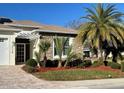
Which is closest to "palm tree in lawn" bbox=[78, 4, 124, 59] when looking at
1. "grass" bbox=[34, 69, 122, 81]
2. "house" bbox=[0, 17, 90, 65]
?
"house" bbox=[0, 17, 90, 65]

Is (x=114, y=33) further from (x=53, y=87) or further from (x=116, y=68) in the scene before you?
(x=53, y=87)

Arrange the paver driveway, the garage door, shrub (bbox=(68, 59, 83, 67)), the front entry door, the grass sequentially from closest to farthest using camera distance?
the paver driveway, the grass, the garage door, shrub (bbox=(68, 59, 83, 67)), the front entry door

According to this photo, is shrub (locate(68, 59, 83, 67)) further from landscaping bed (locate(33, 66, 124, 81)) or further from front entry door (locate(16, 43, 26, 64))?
front entry door (locate(16, 43, 26, 64))

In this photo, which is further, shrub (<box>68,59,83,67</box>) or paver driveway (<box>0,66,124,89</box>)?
shrub (<box>68,59,83,67</box>)

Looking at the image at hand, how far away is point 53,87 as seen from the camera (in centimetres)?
1582

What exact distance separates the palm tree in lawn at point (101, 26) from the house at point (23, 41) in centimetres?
132

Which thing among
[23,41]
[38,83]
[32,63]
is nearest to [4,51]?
[32,63]

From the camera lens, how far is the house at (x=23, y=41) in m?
26.1

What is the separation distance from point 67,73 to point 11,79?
4.27 meters

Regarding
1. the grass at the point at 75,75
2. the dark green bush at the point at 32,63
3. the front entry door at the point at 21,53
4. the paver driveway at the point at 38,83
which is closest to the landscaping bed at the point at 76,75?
the grass at the point at 75,75

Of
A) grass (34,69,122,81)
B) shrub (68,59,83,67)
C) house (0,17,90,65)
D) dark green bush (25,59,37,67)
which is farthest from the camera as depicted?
shrub (68,59,83,67)

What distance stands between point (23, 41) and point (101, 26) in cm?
768

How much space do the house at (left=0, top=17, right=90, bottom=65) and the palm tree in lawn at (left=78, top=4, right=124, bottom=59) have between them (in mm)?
1318

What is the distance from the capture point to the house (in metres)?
26.1
